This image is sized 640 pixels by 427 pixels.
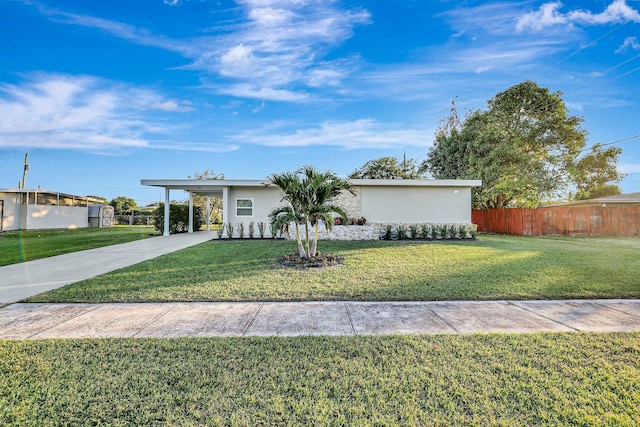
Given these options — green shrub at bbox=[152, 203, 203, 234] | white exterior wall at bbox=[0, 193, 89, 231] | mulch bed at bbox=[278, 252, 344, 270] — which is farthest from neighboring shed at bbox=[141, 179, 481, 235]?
white exterior wall at bbox=[0, 193, 89, 231]

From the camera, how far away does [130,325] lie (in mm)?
3514

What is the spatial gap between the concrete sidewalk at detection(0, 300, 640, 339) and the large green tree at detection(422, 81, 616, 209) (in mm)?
15159

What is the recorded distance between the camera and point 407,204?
Answer: 46.2 feet

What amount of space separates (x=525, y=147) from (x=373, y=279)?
18045 millimetres

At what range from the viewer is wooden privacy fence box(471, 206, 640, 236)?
1596 cm

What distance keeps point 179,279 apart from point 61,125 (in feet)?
54.1

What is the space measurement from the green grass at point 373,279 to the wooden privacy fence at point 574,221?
8.90 m

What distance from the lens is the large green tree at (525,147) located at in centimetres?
1772

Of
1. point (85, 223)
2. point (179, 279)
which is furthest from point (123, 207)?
point (179, 279)

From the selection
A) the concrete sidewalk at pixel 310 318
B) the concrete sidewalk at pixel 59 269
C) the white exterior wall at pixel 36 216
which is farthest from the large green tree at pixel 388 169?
the concrete sidewalk at pixel 310 318

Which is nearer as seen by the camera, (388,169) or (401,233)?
(401,233)

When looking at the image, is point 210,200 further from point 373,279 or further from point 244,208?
point 373,279

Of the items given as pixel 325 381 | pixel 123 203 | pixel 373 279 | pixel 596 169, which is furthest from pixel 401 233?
pixel 123 203

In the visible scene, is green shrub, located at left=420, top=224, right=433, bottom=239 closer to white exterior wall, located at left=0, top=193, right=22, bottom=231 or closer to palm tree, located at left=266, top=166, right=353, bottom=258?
palm tree, located at left=266, top=166, right=353, bottom=258
